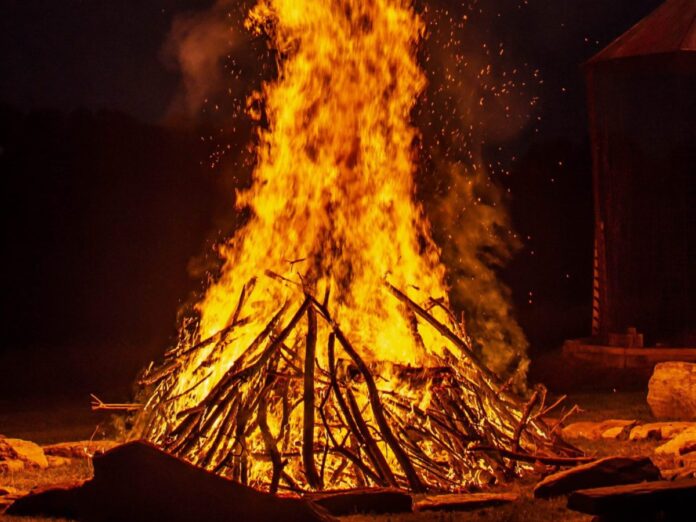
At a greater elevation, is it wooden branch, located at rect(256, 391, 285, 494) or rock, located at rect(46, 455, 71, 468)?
wooden branch, located at rect(256, 391, 285, 494)

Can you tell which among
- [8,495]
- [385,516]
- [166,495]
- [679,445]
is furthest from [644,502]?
[8,495]

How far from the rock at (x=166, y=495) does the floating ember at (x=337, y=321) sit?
753 millimetres

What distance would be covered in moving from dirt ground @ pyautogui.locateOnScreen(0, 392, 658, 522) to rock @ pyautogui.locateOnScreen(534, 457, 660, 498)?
0.11 metres

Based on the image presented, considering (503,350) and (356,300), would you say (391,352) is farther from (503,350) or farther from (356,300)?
(503,350)

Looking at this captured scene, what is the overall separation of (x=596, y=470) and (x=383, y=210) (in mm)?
2371

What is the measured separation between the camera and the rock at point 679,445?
25.4 ft

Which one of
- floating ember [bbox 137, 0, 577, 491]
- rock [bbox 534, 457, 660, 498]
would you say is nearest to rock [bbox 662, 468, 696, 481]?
rock [bbox 534, 457, 660, 498]

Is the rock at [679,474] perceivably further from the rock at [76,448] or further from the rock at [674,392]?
the rock at [76,448]

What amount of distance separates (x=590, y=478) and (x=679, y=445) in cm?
186

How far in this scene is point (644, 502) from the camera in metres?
5.28

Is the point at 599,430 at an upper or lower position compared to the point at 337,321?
lower

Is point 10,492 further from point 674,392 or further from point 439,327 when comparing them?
point 674,392

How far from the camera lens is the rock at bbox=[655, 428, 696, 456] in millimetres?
7754

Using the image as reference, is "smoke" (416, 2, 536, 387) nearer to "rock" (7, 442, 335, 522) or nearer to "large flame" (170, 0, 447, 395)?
"large flame" (170, 0, 447, 395)
